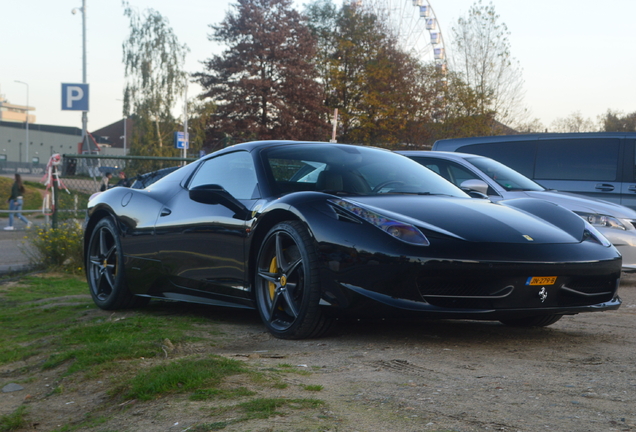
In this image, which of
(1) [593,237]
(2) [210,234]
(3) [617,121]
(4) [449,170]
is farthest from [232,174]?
(3) [617,121]

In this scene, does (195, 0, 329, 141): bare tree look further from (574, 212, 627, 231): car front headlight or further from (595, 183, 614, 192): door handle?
(574, 212, 627, 231): car front headlight

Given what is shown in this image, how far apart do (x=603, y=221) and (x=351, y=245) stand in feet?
16.0

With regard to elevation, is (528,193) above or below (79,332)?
above

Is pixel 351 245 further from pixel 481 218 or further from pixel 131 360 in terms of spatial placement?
pixel 131 360

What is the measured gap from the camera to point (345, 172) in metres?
4.70

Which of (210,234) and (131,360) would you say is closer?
(131,360)

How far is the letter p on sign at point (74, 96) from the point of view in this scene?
2098 centimetres

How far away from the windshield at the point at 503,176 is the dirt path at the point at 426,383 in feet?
11.2

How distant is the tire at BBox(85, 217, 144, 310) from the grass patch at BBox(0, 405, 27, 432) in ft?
8.70

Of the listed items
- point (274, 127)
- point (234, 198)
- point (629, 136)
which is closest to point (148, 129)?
→ point (274, 127)

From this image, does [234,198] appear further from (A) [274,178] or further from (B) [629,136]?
(B) [629,136]

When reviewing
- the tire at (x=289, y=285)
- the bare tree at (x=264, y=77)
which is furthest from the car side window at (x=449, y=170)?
the bare tree at (x=264, y=77)

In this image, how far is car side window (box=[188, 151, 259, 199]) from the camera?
481cm

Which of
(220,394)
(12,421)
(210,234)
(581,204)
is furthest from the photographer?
(581,204)
